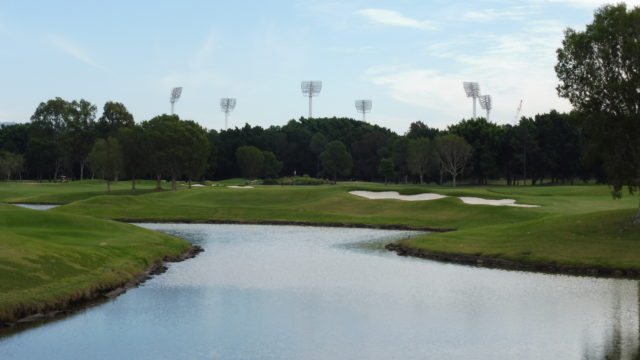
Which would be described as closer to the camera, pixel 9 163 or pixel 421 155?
pixel 421 155

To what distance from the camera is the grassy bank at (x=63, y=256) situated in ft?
117

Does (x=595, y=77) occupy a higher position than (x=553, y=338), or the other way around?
(x=595, y=77)

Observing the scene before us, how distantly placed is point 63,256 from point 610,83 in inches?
1574

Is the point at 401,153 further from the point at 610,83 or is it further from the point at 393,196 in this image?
the point at 610,83

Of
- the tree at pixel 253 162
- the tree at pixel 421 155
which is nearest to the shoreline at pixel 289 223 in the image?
the tree at pixel 421 155

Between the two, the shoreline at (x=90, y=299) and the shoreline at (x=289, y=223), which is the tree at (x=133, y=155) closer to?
the shoreline at (x=289, y=223)

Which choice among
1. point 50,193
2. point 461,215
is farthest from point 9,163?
point 461,215

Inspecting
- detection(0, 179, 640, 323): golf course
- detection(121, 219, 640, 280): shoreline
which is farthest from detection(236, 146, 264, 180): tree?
detection(121, 219, 640, 280): shoreline

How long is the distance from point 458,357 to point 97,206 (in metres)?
81.3

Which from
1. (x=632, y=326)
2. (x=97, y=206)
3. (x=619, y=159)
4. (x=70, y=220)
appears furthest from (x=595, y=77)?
(x=97, y=206)

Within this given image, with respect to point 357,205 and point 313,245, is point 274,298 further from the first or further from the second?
point 357,205

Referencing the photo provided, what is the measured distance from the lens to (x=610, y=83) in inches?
2103

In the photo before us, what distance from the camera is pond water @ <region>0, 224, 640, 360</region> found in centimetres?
2889

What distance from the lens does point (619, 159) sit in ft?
180
